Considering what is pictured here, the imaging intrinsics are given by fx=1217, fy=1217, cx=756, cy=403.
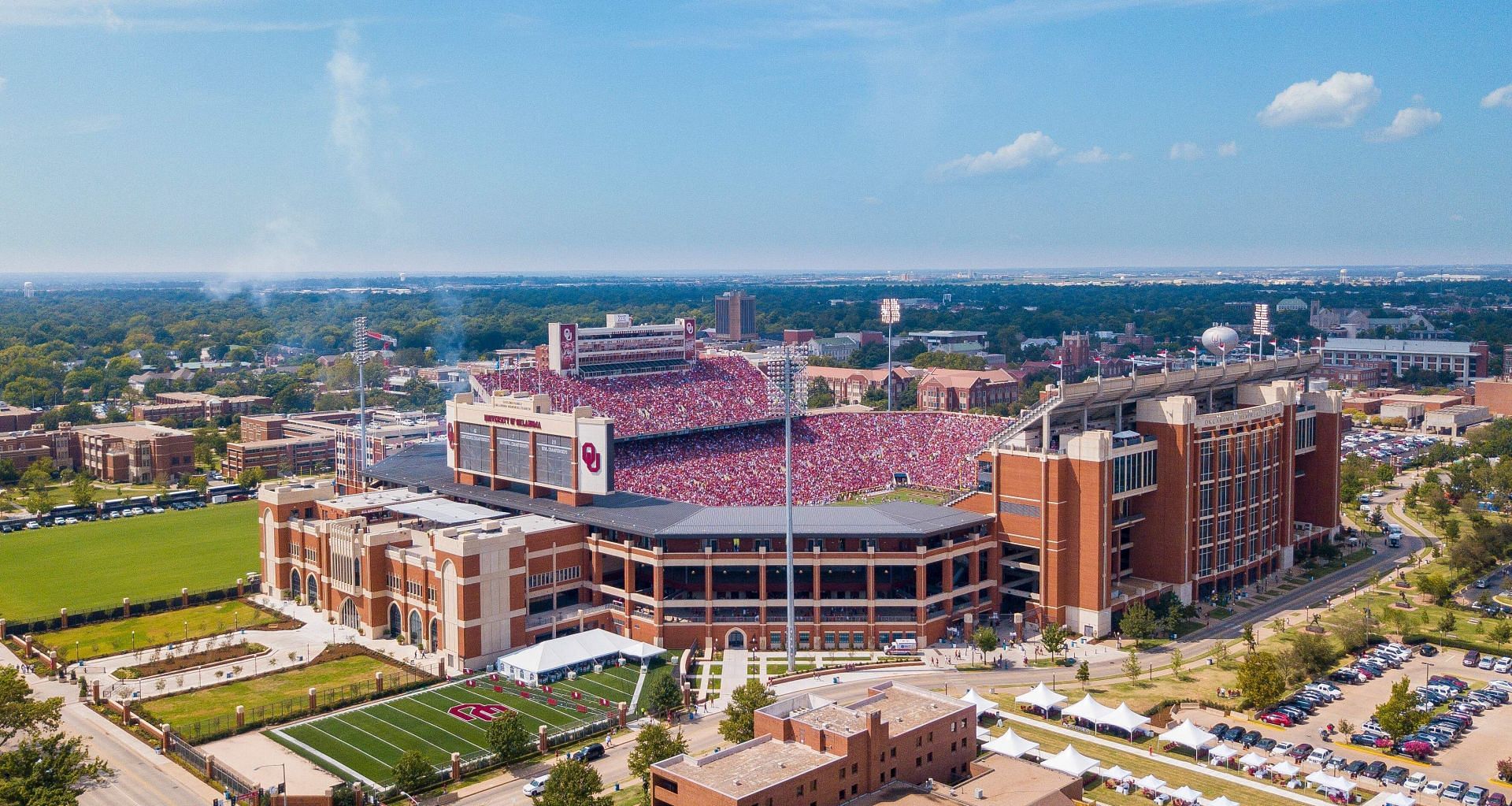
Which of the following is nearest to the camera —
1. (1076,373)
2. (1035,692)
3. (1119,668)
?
(1035,692)

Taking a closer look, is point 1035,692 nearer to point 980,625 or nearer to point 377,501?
point 980,625

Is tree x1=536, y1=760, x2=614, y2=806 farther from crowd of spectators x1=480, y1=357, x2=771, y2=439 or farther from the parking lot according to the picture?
crowd of spectators x1=480, y1=357, x2=771, y2=439

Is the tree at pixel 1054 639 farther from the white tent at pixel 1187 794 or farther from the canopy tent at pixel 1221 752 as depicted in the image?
the white tent at pixel 1187 794

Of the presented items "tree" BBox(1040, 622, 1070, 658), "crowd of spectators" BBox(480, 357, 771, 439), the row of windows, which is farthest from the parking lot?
"crowd of spectators" BBox(480, 357, 771, 439)

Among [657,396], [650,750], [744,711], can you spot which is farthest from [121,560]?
[744,711]

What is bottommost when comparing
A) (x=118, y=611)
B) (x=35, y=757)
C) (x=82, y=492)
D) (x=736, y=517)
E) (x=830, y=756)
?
(x=118, y=611)

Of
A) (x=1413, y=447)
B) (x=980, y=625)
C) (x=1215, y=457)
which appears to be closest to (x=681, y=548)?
(x=980, y=625)

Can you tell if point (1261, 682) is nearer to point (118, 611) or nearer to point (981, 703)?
point (981, 703)
